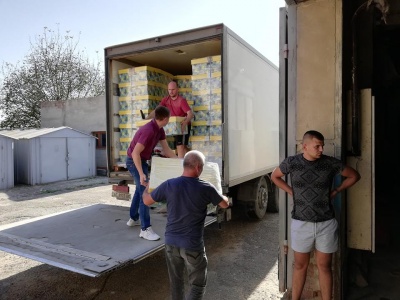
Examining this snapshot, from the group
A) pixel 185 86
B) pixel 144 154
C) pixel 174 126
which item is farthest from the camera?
pixel 185 86

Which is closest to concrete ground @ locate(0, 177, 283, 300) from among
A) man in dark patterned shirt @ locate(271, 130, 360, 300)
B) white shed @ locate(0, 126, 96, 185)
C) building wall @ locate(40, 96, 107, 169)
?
man in dark patterned shirt @ locate(271, 130, 360, 300)

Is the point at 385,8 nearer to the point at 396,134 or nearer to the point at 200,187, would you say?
the point at 200,187

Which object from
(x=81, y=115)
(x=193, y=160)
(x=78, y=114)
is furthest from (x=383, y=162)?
(x=78, y=114)

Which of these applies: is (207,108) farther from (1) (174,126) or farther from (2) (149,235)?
(2) (149,235)

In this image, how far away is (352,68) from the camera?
3.60 metres

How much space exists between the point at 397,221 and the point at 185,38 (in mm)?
5707

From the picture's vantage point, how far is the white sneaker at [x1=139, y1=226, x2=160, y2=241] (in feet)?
13.4

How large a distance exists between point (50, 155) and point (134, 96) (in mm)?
8789

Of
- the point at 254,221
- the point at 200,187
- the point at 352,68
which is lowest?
the point at 254,221

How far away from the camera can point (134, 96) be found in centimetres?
602

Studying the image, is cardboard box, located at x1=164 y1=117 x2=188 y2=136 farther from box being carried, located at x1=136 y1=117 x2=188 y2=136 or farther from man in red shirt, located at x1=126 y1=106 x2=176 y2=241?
man in red shirt, located at x1=126 y1=106 x2=176 y2=241

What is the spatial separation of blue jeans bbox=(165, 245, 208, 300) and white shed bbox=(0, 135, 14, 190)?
1139 centimetres

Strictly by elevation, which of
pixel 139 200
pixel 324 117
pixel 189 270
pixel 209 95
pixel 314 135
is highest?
pixel 209 95

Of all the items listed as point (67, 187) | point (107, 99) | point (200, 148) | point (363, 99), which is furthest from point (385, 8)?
point (67, 187)
